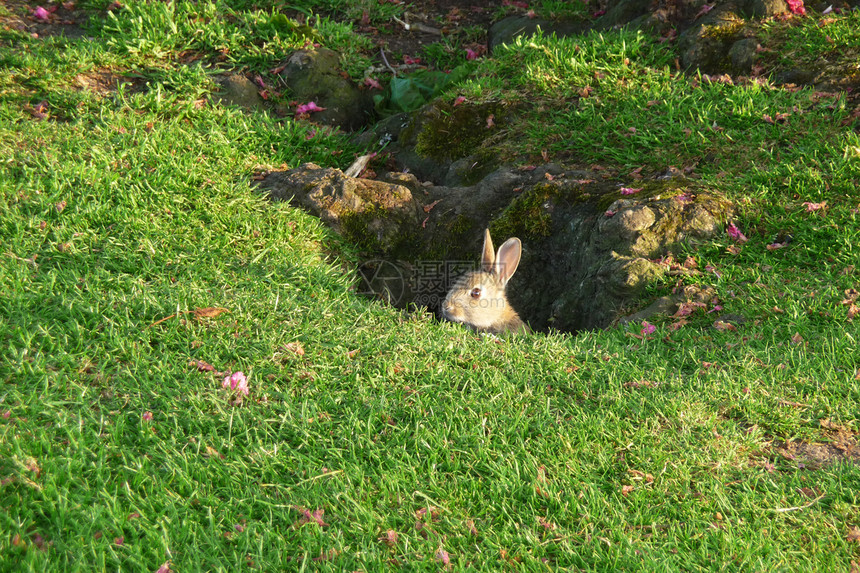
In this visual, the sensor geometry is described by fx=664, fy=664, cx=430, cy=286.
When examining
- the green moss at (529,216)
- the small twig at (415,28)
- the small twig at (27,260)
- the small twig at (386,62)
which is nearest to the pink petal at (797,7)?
the green moss at (529,216)

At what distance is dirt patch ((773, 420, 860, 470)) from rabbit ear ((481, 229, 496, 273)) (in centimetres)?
270

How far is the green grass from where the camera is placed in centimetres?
261

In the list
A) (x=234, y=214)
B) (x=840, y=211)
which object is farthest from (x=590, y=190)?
(x=234, y=214)

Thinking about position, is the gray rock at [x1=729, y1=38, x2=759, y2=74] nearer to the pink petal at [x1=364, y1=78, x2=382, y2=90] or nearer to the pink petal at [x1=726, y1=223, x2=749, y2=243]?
the pink petal at [x1=726, y1=223, x2=749, y2=243]

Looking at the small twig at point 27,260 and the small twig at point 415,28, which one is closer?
the small twig at point 27,260

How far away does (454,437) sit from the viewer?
3.15m

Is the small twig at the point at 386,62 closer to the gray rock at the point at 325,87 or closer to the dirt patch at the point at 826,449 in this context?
the gray rock at the point at 325,87

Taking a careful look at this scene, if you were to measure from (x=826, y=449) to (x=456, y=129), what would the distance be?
4496 mm

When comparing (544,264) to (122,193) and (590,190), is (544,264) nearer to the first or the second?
(590,190)

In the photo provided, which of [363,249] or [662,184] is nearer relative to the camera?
[662,184]

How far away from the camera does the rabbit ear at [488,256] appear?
17.6 feet

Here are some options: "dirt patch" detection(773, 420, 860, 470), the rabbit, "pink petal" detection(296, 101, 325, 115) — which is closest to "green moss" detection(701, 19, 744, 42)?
the rabbit

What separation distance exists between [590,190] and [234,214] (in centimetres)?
289

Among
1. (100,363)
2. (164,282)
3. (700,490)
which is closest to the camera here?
(700,490)
